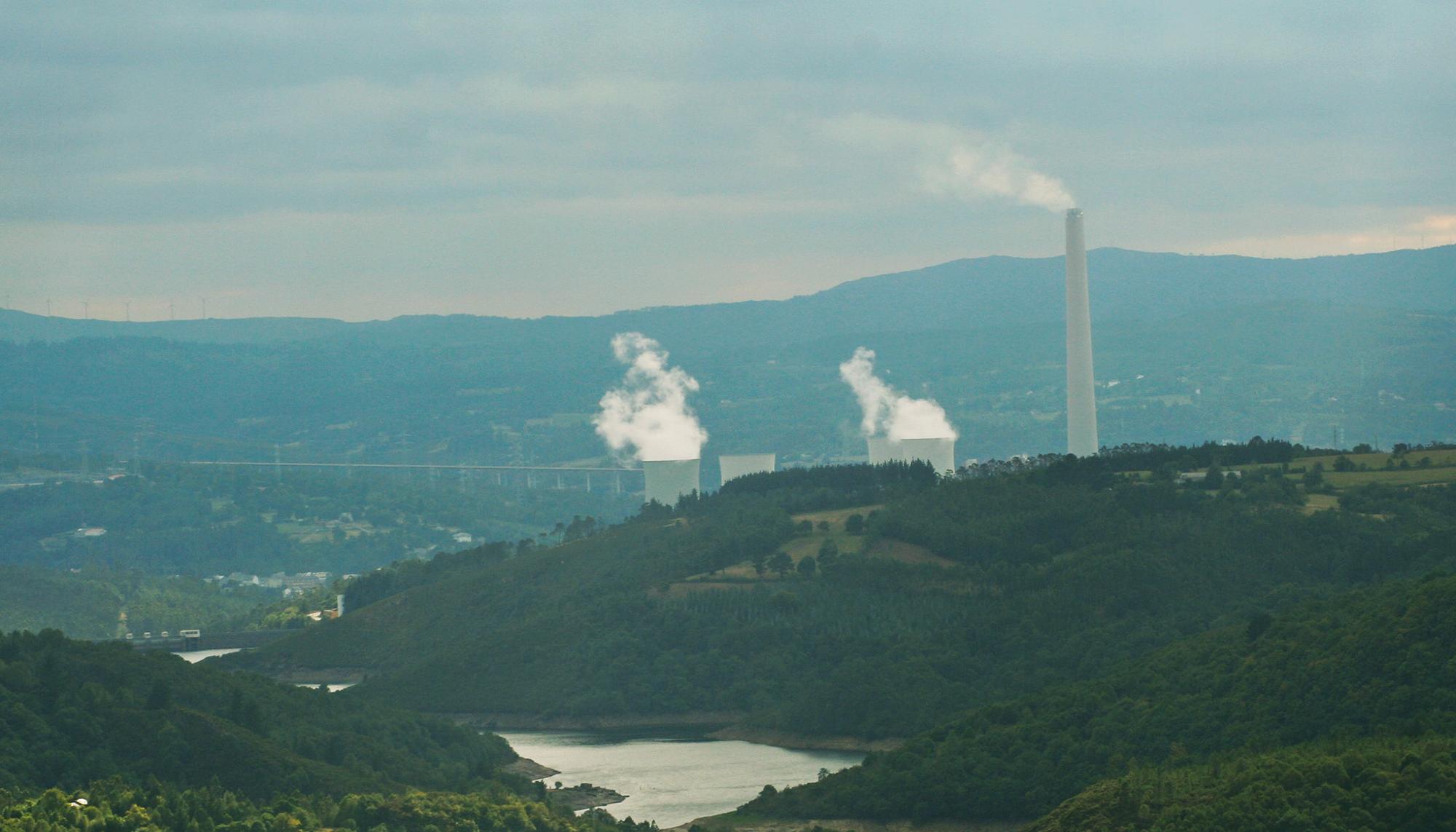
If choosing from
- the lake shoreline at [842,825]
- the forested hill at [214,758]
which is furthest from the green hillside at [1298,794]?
the forested hill at [214,758]

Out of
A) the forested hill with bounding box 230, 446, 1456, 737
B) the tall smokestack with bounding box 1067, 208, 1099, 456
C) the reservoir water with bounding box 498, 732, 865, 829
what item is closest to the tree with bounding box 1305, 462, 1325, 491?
the forested hill with bounding box 230, 446, 1456, 737

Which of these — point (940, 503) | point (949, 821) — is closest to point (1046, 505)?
point (940, 503)

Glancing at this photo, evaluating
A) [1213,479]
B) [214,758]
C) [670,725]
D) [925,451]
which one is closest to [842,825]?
[214,758]

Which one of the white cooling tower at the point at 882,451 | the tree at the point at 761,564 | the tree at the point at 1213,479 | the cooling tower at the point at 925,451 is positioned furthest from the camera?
the white cooling tower at the point at 882,451

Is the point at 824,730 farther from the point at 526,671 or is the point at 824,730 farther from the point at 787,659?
the point at 526,671

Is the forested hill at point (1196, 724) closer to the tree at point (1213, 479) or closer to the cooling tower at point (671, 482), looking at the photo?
the tree at point (1213, 479)

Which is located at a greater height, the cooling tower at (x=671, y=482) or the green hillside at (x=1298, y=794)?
the cooling tower at (x=671, y=482)

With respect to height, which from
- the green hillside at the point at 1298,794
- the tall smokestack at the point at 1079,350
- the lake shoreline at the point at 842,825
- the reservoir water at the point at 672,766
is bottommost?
the reservoir water at the point at 672,766
